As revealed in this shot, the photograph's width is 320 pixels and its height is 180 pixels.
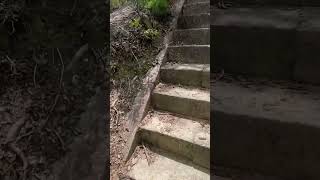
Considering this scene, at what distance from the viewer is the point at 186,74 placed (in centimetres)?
327

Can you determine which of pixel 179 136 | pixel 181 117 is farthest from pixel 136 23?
pixel 179 136

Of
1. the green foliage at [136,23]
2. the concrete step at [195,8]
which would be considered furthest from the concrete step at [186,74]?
the concrete step at [195,8]

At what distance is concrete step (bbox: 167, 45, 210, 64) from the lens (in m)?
3.38

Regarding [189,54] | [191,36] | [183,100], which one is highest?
[191,36]

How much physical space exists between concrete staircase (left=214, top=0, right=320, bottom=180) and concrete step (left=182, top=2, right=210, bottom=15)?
105 cm

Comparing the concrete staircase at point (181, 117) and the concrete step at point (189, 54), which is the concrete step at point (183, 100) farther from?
the concrete step at point (189, 54)

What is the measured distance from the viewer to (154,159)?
2820mm

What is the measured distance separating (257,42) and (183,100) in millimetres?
864

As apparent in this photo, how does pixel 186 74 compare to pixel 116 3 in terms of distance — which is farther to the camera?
pixel 116 3

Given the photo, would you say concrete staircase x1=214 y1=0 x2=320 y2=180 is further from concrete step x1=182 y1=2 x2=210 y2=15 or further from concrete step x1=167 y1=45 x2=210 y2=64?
concrete step x1=182 y1=2 x2=210 y2=15

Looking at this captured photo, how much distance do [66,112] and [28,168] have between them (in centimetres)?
60

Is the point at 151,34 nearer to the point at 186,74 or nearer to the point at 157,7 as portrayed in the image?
the point at 157,7

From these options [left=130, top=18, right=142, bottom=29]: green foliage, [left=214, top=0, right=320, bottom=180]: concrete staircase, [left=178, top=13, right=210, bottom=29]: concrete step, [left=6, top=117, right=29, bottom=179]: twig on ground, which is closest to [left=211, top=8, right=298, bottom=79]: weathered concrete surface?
[left=214, top=0, right=320, bottom=180]: concrete staircase

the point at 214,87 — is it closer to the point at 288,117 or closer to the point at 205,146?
the point at 205,146
